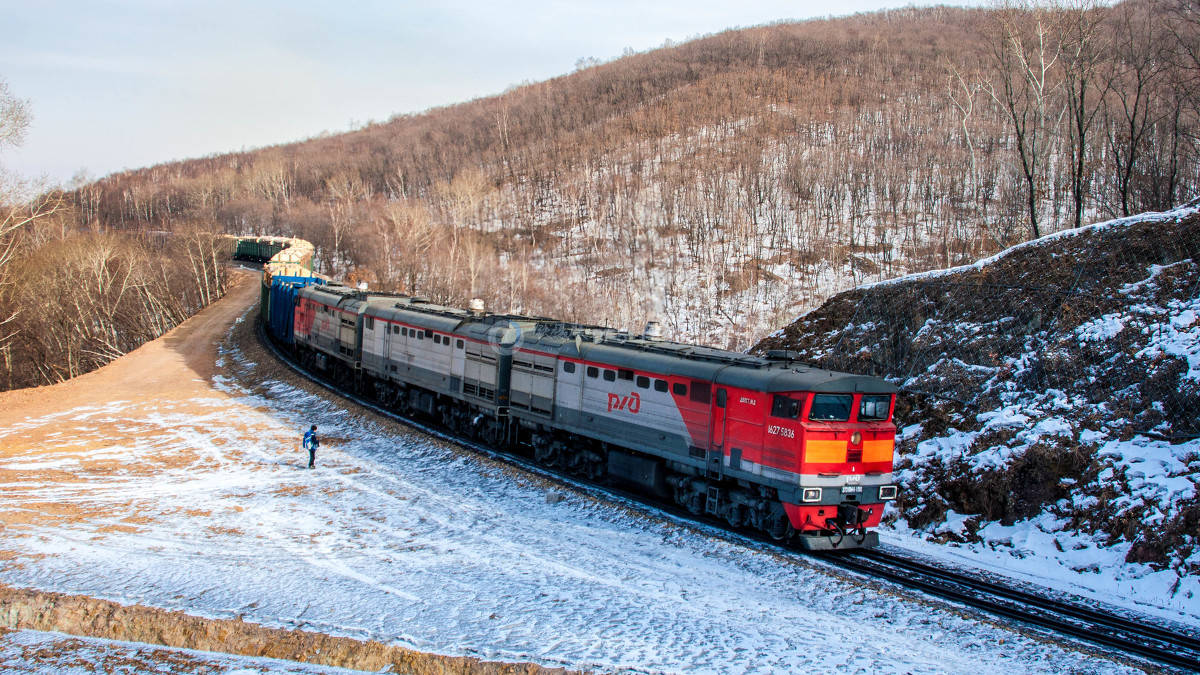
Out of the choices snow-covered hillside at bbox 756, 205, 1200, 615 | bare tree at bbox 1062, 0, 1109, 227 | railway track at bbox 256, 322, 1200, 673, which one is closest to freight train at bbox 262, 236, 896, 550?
railway track at bbox 256, 322, 1200, 673

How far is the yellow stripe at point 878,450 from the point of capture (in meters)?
16.2

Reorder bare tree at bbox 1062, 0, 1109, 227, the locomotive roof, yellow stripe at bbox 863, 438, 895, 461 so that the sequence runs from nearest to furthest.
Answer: the locomotive roof, yellow stripe at bbox 863, 438, 895, 461, bare tree at bbox 1062, 0, 1109, 227

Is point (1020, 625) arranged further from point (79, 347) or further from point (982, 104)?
point (982, 104)

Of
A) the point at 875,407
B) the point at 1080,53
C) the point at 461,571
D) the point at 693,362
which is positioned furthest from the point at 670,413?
the point at 1080,53

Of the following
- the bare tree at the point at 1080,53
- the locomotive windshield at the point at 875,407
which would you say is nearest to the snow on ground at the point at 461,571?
the locomotive windshield at the point at 875,407

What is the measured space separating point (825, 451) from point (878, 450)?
1428 mm

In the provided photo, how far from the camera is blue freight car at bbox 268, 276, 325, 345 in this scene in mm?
46812

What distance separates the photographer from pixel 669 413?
62.2 ft

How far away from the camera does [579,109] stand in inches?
6590

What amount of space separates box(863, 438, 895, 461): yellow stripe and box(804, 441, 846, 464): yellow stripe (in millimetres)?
621

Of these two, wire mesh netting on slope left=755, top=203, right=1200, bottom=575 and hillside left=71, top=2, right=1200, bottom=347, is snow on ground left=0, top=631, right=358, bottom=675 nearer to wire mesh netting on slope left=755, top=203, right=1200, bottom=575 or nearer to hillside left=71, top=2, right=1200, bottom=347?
wire mesh netting on slope left=755, top=203, right=1200, bottom=575

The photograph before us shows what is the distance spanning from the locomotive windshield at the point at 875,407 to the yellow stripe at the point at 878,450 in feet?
1.58

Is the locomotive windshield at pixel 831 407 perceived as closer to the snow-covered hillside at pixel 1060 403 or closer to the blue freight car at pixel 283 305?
the snow-covered hillside at pixel 1060 403

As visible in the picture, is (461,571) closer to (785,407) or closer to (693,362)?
(693,362)
